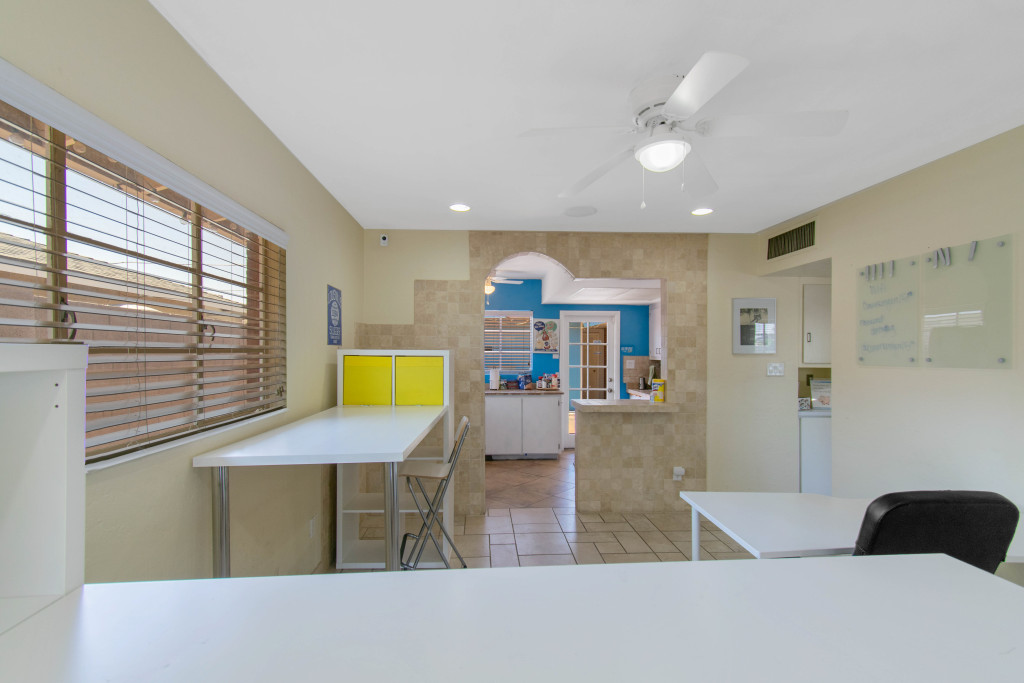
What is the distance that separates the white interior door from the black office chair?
5045 mm

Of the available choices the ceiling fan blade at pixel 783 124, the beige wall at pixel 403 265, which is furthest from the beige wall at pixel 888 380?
the beige wall at pixel 403 265

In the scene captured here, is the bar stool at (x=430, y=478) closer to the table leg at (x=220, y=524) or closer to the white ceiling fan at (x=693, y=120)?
the table leg at (x=220, y=524)

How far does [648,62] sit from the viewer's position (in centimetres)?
152

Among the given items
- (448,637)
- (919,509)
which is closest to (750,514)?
(919,509)

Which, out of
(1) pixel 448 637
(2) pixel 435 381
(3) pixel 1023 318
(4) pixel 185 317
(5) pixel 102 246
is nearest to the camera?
(1) pixel 448 637

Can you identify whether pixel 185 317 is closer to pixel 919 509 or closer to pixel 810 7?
pixel 810 7

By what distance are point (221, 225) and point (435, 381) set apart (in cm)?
157

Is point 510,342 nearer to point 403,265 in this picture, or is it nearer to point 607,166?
point 403,265

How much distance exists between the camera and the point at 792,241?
344cm

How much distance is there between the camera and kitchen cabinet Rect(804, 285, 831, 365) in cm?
387

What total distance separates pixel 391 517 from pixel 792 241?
3.42 m

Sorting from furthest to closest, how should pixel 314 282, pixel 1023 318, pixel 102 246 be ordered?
pixel 314 282 < pixel 1023 318 < pixel 102 246

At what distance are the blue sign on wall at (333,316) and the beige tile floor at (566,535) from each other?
5.46 feet

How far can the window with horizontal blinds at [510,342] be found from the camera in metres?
6.57
